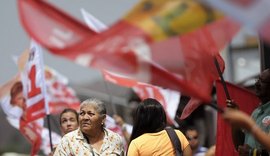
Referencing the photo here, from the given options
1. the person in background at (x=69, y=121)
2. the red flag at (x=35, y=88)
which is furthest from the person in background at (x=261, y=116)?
the red flag at (x=35, y=88)

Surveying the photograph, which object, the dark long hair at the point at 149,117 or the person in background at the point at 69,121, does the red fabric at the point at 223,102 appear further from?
the person in background at the point at 69,121

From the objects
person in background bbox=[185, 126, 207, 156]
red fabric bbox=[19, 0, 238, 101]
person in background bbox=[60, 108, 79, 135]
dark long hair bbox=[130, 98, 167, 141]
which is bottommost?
person in background bbox=[185, 126, 207, 156]

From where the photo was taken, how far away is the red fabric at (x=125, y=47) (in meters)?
6.48

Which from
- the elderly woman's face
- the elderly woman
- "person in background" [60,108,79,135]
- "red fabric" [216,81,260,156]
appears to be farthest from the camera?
→ "person in background" [60,108,79,135]

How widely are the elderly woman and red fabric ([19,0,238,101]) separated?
2.73 meters

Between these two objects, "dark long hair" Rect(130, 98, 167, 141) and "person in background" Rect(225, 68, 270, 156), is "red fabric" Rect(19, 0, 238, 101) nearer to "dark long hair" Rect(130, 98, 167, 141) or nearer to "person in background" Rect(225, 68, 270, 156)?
"person in background" Rect(225, 68, 270, 156)

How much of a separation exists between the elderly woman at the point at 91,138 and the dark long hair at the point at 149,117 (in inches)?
10.8

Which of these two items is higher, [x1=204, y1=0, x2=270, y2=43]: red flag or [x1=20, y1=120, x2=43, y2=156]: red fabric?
[x1=204, y1=0, x2=270, y2=43]: red flag

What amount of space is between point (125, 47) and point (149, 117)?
290cm

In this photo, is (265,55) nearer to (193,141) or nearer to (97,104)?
(97,104)

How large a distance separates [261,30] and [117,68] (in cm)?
97

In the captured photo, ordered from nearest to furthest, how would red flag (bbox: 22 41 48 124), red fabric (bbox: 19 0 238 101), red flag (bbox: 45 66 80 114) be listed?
red fabric (bbox: 19 0 238 101) → red flag (bbox: 22 41 48 124) → red flag (bbox: 45 66 80 114)

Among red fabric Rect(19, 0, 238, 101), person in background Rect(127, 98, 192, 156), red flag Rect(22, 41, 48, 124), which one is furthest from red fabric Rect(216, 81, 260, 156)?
red flag Rect(22, 41, 48, 124)

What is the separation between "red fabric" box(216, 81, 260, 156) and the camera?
9.77 metres
